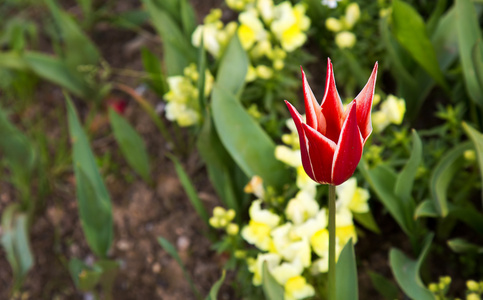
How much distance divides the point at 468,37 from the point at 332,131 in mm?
714

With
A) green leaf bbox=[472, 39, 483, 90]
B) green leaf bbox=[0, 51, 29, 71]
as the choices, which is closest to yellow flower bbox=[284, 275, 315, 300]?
green leaf bbox=[472, 39, 483, 90]

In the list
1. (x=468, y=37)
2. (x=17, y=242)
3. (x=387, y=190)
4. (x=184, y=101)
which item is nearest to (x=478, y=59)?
(x=468, y=37)

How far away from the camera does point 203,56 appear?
1.36m

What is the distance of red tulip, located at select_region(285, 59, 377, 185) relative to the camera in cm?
70

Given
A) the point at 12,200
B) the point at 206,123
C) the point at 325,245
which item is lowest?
the point at 12,200

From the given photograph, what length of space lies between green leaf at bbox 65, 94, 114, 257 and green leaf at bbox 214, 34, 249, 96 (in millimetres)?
369

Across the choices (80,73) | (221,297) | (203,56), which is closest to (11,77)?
(80,73)

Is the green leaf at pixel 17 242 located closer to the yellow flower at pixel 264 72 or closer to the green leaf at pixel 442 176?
the yellow flower at pixel 264 72

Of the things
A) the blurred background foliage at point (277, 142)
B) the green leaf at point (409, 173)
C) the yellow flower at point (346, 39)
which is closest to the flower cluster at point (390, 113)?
the blurred background foliage at point (277, 142)

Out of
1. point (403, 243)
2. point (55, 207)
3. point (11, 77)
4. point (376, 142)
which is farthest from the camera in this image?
point (11, 77)

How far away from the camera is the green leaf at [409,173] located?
43.6 inches

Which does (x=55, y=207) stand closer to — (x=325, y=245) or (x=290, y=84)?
(x=290, y=84)

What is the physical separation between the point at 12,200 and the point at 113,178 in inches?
14.5

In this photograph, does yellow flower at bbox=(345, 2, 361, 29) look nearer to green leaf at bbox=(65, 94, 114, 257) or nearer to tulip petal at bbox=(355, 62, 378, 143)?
green leaf at bbox=(65, 94, 114, 257)
